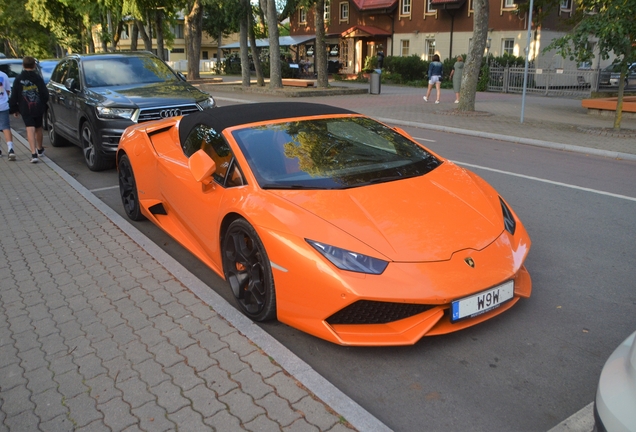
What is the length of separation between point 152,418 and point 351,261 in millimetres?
1395

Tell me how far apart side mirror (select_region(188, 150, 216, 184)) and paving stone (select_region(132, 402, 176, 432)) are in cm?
184

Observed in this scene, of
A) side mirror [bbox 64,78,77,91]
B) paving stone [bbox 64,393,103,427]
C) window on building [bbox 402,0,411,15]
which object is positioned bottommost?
paving stone [bbox 64,393,103,427]

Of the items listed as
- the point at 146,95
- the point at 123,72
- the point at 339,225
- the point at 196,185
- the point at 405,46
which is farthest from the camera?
the point at 405,46

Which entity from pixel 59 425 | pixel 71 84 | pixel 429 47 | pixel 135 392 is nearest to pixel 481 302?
pixel 135 392

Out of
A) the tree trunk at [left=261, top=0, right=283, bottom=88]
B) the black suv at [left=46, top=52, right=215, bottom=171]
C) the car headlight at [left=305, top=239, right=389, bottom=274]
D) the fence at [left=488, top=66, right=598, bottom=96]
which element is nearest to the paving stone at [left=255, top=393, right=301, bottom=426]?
the car headlight at [left=305, top=239, right=389, bottom=274]

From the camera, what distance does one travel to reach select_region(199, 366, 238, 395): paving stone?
3311 mm

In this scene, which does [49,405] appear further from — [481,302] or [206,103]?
[206,103]

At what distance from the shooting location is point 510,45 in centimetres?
3591

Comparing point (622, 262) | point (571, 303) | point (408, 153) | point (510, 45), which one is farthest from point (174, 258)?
point (510, 45)

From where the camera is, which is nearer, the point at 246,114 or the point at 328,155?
the point at 328,155

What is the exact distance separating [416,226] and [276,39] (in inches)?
922

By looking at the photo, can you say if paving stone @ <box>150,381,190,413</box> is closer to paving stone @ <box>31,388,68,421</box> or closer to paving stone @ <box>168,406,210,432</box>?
paving stone @ <box>168,406,210,432</box>

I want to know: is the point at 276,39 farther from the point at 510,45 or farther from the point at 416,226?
the point at 416,226

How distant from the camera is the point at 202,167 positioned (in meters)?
4.50
